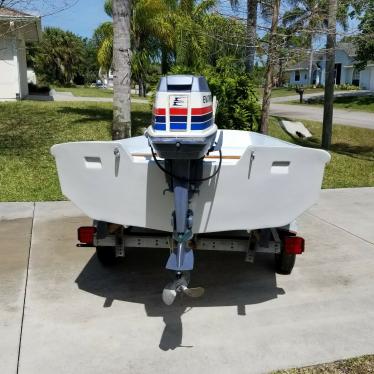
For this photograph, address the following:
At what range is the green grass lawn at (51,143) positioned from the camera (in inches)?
325

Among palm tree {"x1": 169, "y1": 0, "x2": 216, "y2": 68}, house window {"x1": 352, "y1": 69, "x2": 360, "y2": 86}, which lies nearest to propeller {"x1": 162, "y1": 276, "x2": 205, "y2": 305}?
palm tree {"x1": 169, "y1": 0, "x2": 216, "y2": 68}

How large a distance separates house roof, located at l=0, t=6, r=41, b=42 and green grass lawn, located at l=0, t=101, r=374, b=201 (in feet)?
7.43

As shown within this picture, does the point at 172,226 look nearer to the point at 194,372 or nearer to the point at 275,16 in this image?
the point at 194,372

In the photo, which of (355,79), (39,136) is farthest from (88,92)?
(355,79)

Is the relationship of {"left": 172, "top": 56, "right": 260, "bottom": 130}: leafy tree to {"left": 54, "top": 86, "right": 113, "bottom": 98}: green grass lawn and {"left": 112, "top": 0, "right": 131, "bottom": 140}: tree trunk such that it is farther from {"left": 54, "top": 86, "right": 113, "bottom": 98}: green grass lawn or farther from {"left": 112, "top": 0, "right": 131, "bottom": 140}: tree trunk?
{"left": 54, "top": 86, "right": 113, "bottom": 98}: green grass lawn

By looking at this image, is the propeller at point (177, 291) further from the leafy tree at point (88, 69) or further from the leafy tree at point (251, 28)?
the leafy tree at point (88, 69)

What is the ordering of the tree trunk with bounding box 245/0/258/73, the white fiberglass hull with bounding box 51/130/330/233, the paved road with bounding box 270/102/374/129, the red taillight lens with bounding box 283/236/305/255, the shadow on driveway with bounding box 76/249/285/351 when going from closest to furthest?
the white fiberglass hull with bounding box 51/130/330/233 < the shadow on driveway with bounding box 76/249/285/351 < the red taillight lens with bounding box 283/236/305/255 < the tree trunk with bounding box 245/0/258/73 < the paved road with bounding box 270/102/374/129

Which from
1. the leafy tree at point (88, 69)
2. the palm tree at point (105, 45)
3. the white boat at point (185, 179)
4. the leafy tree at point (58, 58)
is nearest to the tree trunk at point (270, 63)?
the white boat at point (185, 179)

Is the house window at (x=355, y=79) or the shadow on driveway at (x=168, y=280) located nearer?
the shadow on driveway at (x=168, y=280)

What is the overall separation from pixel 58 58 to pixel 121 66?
4765cm

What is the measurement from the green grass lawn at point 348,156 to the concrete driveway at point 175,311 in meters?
3.68

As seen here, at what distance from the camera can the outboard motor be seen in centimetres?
326

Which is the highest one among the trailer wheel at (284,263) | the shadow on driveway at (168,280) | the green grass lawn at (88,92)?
the green grass lawn at (88,92)

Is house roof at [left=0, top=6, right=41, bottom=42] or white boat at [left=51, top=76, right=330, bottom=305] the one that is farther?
house roof at [left=0, top=6, right=41, bottom=42]
